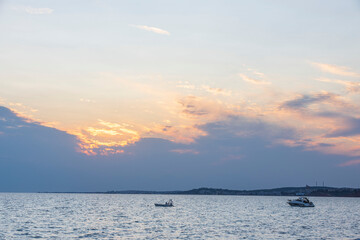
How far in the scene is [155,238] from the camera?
63.8 m

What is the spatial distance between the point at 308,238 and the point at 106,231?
3510 cm

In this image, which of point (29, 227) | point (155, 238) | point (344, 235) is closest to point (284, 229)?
point (344, 235)

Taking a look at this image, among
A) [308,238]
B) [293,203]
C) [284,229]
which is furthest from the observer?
[293,203]

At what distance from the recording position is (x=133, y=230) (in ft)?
244

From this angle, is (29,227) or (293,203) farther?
(293,203)

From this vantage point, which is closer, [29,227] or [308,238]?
[308,238]

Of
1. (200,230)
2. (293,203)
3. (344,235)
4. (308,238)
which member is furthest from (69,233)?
(293,203)

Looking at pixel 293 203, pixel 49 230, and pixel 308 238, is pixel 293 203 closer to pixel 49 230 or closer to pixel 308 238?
pixel 308 238

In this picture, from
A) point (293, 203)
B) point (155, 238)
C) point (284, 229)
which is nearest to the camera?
point (155, 238)

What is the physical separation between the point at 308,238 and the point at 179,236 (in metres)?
21.8

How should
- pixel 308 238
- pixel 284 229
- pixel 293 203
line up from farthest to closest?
pixel 293 203 < pixel 284 229 < pixel 308 238

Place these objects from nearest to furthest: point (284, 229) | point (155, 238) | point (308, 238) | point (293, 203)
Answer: point (155, 238), point (308, 238), point (284, 229), point (293, 203)

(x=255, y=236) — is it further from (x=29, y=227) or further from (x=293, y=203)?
(x=293, y=203)

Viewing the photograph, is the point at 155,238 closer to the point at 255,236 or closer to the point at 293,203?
the point at 255,236
